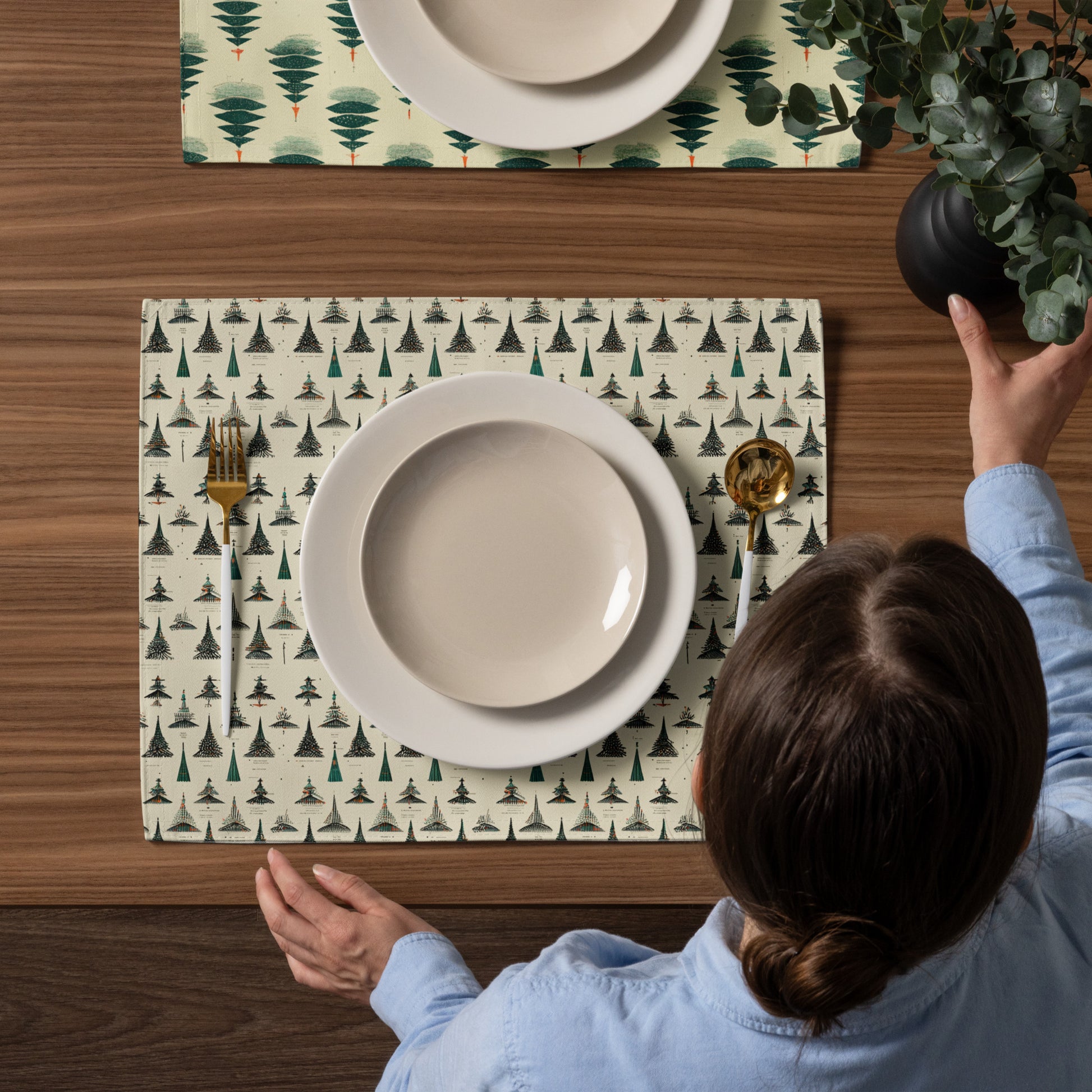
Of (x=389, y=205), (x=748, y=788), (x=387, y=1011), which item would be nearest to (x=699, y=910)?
(x=387, y=1011)

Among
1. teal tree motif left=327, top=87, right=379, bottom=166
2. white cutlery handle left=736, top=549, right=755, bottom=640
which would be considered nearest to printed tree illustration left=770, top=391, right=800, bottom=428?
white cutlery handle left=736, top=549, right=755, bottom=640

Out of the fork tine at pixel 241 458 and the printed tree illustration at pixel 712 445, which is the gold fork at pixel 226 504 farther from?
the printed tree illustration at pixel 712 445

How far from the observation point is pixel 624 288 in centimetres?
76

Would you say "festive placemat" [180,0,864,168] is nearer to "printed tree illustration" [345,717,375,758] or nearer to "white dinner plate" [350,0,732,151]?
"white dinner plate" [350,0,732,151]

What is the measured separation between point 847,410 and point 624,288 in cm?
23

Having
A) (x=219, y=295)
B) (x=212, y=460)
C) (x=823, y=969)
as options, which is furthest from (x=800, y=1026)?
(x=219, y=295)

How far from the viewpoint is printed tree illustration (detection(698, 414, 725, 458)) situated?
0.75m

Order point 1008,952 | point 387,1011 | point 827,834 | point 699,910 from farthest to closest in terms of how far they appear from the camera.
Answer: point 699,910, point 387,1011, point 1008,952, point 827,834

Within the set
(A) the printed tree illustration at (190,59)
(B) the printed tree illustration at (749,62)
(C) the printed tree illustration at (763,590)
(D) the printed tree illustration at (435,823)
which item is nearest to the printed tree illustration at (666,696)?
(C) the printed tree illustration at (763,590)

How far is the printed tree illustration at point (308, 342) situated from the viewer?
75 cm

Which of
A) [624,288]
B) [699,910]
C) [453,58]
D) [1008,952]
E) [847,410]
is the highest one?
[453,58]

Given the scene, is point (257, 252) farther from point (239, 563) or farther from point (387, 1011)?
point (387, 1011)

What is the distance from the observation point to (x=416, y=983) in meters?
0.67

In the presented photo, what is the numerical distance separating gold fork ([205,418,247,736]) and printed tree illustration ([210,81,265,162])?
0.11 m
